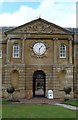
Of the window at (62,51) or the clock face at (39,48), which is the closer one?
the clock face at (39,48)

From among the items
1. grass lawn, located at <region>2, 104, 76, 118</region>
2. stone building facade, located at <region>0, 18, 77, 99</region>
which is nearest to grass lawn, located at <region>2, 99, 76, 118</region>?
grass lawn, located at <region>2, 104, 76, 118</region>

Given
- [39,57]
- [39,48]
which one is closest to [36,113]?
[39,57]

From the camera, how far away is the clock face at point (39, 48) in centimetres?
3709

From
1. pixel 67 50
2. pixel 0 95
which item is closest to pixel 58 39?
pixel 67 50

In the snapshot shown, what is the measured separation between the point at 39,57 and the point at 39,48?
104cm

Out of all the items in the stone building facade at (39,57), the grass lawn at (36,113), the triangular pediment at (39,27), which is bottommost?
the grass lawn at (36,113)

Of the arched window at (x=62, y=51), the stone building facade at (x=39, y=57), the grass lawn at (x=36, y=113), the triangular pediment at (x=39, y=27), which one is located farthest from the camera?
the arched window at (x=62, y=51)

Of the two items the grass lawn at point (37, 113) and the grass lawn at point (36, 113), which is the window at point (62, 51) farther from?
the grass lawn at point (37, 113)

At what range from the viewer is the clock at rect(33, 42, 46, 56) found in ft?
122

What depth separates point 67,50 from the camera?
37406 mm

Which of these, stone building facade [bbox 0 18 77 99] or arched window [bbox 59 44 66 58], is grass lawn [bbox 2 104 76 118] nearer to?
stone building facade [bbox 0 18 77 99]

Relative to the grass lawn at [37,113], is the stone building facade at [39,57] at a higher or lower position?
higher

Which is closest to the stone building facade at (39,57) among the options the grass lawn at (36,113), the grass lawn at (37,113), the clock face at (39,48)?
the clock face at (39,48)

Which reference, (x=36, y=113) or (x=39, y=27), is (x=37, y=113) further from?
(x=39, y=27)
